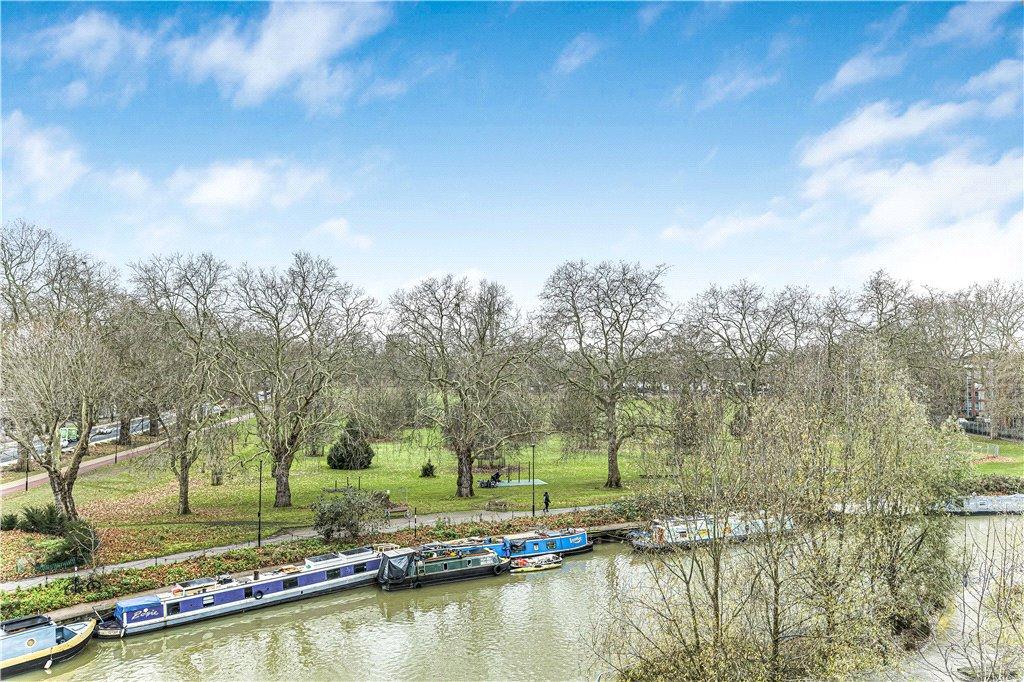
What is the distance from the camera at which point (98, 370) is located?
33.0 metres

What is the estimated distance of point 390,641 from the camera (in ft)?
75.6

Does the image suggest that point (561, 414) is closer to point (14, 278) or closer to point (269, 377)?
point (269, 377)

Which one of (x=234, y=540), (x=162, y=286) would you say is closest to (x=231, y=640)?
(x=234, y=540)

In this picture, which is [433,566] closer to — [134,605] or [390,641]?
[390,641]

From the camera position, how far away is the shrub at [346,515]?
31359 millimetres

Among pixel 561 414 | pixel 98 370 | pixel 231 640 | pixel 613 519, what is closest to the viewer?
pixel 231 640

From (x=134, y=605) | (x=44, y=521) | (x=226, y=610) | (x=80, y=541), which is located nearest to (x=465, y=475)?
(x=226, y=610)

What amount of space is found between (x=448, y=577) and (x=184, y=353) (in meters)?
19.4

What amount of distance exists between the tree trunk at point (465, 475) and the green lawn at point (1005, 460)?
106ft

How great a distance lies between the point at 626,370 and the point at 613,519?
11.8 metres

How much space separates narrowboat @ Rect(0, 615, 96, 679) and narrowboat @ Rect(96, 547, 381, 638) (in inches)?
63.3

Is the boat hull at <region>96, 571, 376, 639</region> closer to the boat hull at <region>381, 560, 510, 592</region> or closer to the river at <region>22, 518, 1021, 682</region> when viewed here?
the river at <region>22, 518, 1021, 682</region>

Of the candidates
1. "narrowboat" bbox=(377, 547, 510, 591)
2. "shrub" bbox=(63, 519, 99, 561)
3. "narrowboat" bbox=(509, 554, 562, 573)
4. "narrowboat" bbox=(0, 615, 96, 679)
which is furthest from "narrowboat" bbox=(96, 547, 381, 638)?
"narrowboat" bbox=(509, 554, 562, 573)

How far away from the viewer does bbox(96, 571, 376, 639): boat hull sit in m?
23.3
